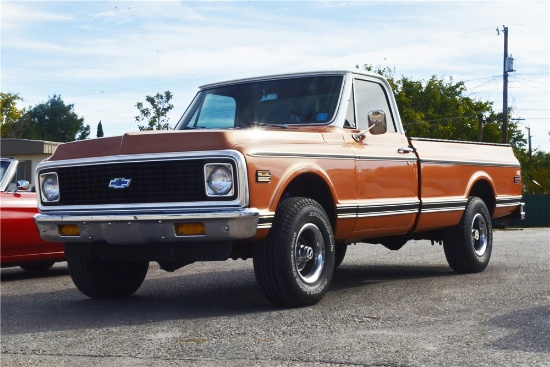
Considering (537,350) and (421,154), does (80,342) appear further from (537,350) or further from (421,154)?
(421,154)

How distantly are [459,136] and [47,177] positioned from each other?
54.4 meters

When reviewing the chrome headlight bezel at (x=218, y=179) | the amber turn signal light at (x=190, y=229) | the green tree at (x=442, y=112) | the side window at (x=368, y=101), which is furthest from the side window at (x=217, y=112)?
the green tree at (x=442, y=112)

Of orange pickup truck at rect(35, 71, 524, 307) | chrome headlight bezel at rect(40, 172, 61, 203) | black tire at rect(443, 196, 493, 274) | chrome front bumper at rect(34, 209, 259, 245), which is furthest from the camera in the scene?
black tire at rect(443, 196, 493, 274)

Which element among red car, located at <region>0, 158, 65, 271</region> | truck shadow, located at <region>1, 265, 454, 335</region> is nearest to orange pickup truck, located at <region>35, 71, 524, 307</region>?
truck shadow, located at <region>1, 265, 454, 335</region>

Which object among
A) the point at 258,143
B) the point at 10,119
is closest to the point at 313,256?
the point at 258,143

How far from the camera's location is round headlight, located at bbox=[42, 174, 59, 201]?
730cm

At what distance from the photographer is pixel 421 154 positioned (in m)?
8.84

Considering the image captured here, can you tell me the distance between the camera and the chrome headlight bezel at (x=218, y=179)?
6.41 metres

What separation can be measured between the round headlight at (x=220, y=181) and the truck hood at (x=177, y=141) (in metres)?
0.16

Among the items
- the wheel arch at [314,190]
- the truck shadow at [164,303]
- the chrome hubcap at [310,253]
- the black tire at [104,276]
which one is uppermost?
the wheel arch at [314,190]

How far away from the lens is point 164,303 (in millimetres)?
7484

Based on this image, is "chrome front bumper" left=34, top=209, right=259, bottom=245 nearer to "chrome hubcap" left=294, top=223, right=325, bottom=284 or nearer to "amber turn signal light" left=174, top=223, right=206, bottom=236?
"amber turn signal light" left=174, top=223, right=206, bottom=236

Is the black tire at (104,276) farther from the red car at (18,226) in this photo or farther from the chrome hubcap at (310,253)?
the red car at (18,226)

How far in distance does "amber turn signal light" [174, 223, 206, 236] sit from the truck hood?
555 mm
